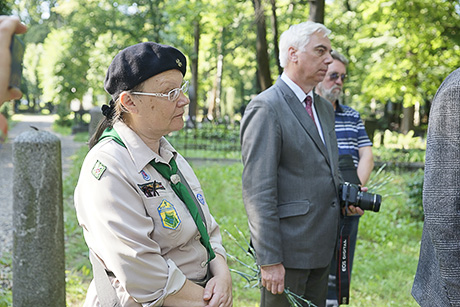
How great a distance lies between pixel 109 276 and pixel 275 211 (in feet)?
4.02

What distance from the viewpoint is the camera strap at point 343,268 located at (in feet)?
11.8

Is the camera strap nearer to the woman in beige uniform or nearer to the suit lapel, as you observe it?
the suit lapel

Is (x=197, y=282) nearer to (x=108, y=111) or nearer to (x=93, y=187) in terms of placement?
(x=93, y=187)

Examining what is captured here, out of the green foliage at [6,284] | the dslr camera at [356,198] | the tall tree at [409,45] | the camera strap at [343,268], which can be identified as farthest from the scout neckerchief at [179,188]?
the tall tree at [409,45]

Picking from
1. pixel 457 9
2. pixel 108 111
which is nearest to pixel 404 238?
pixel 108 111

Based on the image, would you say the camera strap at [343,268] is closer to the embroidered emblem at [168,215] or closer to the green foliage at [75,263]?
the embroidered emblem at [168,215]

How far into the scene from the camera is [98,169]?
6.95ft

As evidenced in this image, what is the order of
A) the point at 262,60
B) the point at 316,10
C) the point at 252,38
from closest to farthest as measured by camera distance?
the point at 316,10, the point at 262,60, the point at 252,38

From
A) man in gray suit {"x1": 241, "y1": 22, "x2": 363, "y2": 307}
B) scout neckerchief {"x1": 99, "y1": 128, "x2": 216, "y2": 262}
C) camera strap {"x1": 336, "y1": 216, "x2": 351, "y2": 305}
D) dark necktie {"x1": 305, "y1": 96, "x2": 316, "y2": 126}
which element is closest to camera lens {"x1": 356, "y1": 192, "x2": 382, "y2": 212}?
man in gray suit {"x1": 241, "y1": 22, "x2": 363, "y2": 307}

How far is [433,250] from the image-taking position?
2.19 meters

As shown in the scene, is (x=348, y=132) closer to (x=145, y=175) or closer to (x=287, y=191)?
(x=287, y=191)

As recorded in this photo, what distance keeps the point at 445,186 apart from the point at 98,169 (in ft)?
4.44

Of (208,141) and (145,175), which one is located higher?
(145,175)

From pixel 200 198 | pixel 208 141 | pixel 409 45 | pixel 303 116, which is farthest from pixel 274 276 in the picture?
pixel 208 141
